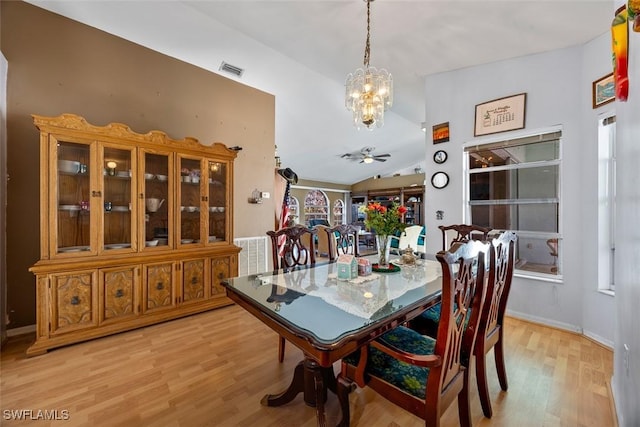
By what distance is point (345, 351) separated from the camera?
1.03 metres

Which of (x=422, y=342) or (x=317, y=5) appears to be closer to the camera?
(x=422, y=342)

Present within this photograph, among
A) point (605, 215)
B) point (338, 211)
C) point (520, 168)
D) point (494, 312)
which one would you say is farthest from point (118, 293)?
point (338, 211)

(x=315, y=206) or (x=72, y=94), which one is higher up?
(x=72, y=94)

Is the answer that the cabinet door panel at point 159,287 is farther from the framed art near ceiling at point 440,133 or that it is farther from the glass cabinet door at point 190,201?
the framed art near ceiling at point 440,133

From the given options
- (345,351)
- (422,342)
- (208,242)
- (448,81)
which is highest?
(448,81)

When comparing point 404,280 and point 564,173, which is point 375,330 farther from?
point 564,173

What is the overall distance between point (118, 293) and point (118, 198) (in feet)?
3.06

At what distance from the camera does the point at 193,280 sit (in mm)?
2986

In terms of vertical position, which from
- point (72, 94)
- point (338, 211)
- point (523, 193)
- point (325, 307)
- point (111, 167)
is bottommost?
point (325, 307)

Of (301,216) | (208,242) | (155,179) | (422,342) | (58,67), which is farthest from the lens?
(301,216)

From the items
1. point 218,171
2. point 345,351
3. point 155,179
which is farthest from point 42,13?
point 345,351

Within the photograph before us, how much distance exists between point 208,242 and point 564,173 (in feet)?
13.2

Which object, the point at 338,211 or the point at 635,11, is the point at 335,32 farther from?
the point at 338,211

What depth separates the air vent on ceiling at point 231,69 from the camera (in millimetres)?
3590
